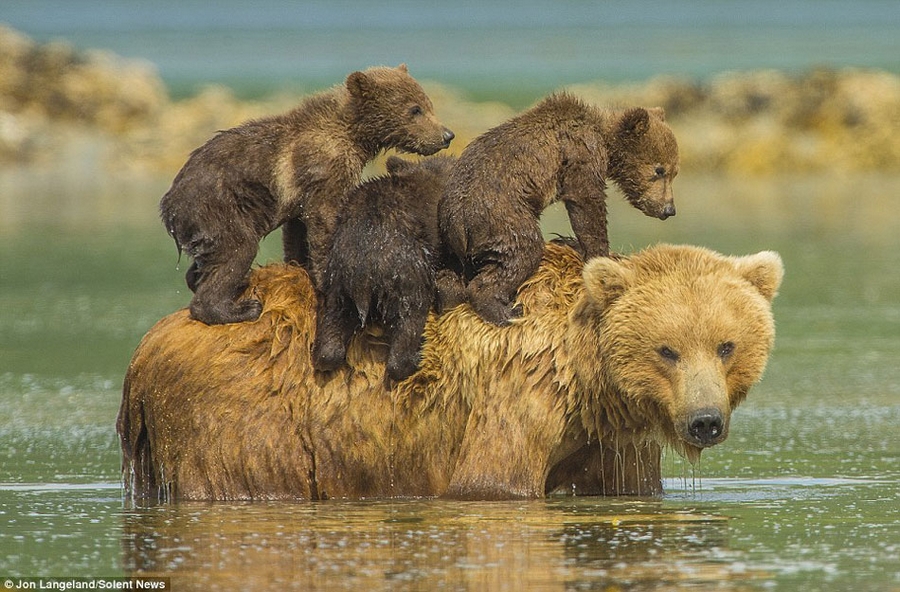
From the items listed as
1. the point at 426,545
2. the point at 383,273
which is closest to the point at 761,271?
the point at 383,273

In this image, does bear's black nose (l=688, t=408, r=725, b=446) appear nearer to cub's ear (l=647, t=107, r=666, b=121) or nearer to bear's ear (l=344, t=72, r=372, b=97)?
cub's ear (l=647, t=107, r=666, b=121)

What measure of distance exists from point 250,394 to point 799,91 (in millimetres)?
29837

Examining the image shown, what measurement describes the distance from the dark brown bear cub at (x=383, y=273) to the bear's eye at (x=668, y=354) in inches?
45.1

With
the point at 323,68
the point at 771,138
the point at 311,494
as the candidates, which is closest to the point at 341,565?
the point at 311,494

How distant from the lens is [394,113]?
920 centimetres

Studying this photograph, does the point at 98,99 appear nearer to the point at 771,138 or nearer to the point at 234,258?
the point at 771,138

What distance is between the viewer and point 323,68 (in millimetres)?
94750

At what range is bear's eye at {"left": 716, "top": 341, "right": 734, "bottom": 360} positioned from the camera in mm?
7867

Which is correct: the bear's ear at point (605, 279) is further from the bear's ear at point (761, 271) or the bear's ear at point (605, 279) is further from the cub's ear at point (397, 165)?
the cub's ear at point (397, 165)

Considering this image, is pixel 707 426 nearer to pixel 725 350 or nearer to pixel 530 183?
pixel 725 350

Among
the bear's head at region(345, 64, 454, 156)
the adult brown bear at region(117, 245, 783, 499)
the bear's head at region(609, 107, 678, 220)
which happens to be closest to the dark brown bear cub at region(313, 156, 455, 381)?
the adult brown bear at region(117, 245, 783, 499)

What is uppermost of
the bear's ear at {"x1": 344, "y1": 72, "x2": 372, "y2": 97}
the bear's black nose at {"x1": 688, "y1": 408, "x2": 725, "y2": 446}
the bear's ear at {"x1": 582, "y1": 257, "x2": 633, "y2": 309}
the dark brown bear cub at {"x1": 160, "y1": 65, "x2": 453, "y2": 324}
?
the bear's ear at {"x1": 344, "y1": 72, "x2": 372, "y2": 97}

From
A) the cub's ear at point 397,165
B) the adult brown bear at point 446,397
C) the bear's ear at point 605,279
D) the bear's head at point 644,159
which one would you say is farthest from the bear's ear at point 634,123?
the cub's ear at point 397,165

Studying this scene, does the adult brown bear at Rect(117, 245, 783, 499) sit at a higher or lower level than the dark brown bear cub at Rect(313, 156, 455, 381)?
lower
